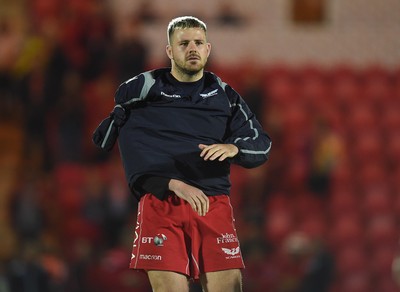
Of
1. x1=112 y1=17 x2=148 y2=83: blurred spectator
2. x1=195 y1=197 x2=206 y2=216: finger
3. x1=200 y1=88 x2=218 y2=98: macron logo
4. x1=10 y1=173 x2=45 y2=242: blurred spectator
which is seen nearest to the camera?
x1=195 y1=197 x2=206 y2=216: finger

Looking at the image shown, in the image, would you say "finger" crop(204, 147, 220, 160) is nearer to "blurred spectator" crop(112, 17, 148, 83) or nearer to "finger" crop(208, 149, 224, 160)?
"finger" crop(208, 149, 224, 160)

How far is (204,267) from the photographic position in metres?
3.78

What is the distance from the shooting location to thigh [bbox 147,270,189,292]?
145 inches

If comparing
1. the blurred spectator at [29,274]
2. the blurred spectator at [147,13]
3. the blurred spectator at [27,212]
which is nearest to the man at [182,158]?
the blurred spectator at [29,274]

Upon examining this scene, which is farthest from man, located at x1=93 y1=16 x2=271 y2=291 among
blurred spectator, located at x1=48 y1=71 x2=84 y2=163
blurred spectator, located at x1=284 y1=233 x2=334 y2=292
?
blurred spectator, located at x1=48 y1=71 x2=84 y2=163

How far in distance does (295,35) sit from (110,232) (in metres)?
3.50


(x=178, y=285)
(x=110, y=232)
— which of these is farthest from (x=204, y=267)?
(x=110, y=232)

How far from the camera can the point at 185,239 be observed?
380cm

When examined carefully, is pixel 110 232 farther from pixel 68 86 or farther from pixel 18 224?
pixel 68 86

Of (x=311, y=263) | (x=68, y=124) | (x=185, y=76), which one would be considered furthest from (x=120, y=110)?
(x=68, y=124)

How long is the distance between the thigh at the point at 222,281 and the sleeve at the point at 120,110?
0.64 meters

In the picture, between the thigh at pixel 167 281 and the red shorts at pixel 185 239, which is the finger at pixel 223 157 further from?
Result: the thigh at pixel 167 281

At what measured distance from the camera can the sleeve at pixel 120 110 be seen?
12.5 feet

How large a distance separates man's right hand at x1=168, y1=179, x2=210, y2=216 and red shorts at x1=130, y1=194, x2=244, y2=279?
4.6 inches
